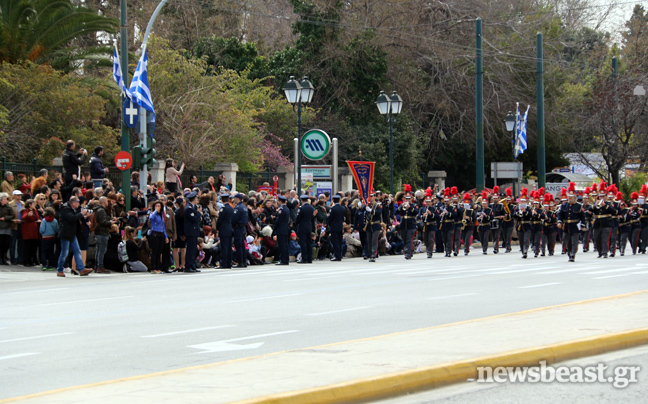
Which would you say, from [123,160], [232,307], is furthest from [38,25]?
[232,307]

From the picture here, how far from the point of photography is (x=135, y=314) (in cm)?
1295

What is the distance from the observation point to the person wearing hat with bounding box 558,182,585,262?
23.9 meters

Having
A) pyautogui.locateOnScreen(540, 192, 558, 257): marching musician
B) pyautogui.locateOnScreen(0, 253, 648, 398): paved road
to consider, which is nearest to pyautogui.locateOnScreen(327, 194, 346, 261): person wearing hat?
pyautogui.locateOnScreen(0, 253, 648, 398): paved road

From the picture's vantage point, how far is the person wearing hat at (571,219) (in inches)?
939

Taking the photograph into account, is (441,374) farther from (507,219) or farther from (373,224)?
(507,219)

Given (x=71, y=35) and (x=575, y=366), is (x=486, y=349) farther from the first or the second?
(x=71, y=35)

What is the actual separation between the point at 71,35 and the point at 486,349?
24665 mm

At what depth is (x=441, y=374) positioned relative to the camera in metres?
8.04

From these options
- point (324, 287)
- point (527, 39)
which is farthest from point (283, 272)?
point (527, 39)

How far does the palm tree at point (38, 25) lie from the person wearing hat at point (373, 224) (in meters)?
11.9

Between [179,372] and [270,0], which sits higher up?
[270,0]

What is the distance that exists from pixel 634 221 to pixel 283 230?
10.9 m

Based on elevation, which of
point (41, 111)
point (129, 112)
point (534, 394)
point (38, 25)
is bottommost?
point (534, 394)

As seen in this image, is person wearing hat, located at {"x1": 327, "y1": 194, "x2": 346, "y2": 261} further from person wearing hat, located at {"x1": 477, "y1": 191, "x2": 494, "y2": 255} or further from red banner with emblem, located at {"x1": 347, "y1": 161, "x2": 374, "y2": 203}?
person wearing hat, located at {"x1": 477, "y1": 191, "x2": 494, "y2": 255}
